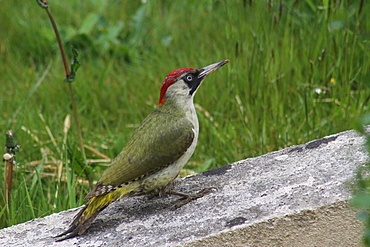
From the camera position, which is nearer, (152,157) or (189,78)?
(152,157)

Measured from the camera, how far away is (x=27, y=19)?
6348 millimetres

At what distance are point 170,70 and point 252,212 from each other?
2.84 meters

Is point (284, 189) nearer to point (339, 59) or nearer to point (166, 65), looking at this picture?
point (339, 59)

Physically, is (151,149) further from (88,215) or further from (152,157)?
(88,215)

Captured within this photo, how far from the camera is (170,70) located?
519 cm

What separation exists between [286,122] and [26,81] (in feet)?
9.27

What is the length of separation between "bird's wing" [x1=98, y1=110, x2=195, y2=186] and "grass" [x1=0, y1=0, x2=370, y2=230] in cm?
74

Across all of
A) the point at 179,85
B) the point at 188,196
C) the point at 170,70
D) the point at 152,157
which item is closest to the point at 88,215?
the point at 152,157

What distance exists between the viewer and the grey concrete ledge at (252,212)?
2.43 m

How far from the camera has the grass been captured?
3.95 metres

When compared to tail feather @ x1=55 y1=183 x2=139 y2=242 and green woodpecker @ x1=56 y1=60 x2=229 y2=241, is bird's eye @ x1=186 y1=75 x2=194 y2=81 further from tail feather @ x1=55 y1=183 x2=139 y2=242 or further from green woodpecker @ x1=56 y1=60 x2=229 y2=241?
tail feather @ x1=55 y1=183 x2=139 y2=242

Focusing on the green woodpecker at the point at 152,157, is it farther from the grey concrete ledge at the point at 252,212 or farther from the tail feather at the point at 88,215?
the grey concrete ledge at the point at 252,212

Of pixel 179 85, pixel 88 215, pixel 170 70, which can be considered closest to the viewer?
pixel 88 215

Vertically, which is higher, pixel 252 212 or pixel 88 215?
pixel 88 215
